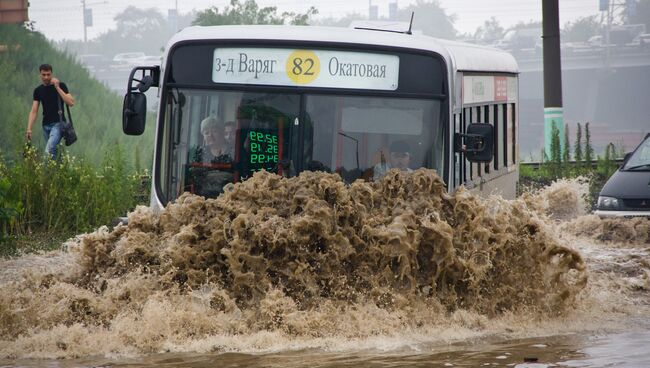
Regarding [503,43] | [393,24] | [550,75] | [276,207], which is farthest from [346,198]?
[503,43]

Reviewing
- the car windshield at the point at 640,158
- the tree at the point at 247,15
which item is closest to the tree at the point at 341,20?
the tree at the point at 247,15

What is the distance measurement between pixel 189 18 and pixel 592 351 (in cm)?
7965

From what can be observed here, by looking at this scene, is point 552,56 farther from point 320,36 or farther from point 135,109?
point 135,109

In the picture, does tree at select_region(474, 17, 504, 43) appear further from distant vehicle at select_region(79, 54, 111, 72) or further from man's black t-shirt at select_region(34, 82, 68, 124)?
man's black t-shirt at select_region(34, 82, 68, 124)

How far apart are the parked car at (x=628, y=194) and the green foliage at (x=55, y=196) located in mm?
7290

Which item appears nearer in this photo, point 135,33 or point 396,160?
point 396,160

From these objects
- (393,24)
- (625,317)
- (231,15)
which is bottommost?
(625,317)

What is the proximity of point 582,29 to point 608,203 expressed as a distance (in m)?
76.0

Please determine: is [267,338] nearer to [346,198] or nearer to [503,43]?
[346,198]

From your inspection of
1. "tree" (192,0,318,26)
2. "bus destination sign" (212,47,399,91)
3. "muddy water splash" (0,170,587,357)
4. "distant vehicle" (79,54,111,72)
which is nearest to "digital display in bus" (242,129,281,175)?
"bus destination sign" (212,47,399,91)

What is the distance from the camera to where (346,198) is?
434 inches

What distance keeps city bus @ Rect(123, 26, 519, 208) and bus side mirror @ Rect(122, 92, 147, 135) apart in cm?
1

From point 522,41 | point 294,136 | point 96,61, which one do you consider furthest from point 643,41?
point 294,136

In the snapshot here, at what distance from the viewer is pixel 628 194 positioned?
64.0 feet
